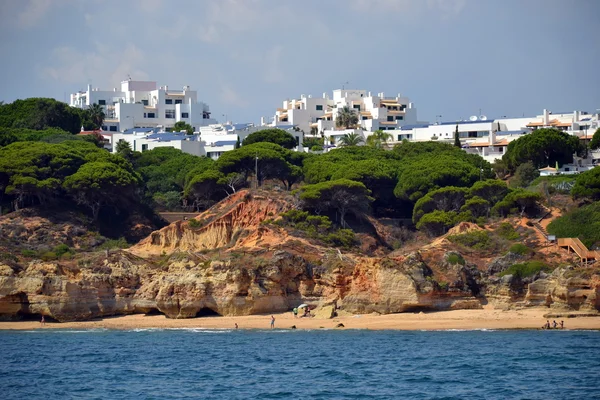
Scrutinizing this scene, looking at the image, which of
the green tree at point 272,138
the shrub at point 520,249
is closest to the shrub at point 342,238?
the shrub at point 520,249

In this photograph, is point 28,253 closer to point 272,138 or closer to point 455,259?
point 455,259

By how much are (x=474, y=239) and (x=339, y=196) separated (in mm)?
9118

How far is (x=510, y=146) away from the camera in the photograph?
91.4 metres

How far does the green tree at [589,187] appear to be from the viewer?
72.4 metres

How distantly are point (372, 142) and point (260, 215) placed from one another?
30.7 metres

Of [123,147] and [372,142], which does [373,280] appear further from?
[372,142]

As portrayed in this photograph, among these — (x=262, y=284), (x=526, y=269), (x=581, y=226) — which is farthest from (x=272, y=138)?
(x=526, y=269)

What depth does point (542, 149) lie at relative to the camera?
8906 cm

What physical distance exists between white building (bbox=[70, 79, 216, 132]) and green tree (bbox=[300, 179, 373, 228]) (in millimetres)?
50541

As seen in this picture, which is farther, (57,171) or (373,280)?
(57,171)

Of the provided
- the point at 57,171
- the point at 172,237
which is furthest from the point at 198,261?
the point at 57,171

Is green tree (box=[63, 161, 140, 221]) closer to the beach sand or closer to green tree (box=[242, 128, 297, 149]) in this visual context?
the beach sand

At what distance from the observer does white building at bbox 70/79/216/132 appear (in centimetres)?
12306

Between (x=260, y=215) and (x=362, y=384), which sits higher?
(x=260, y=215)
